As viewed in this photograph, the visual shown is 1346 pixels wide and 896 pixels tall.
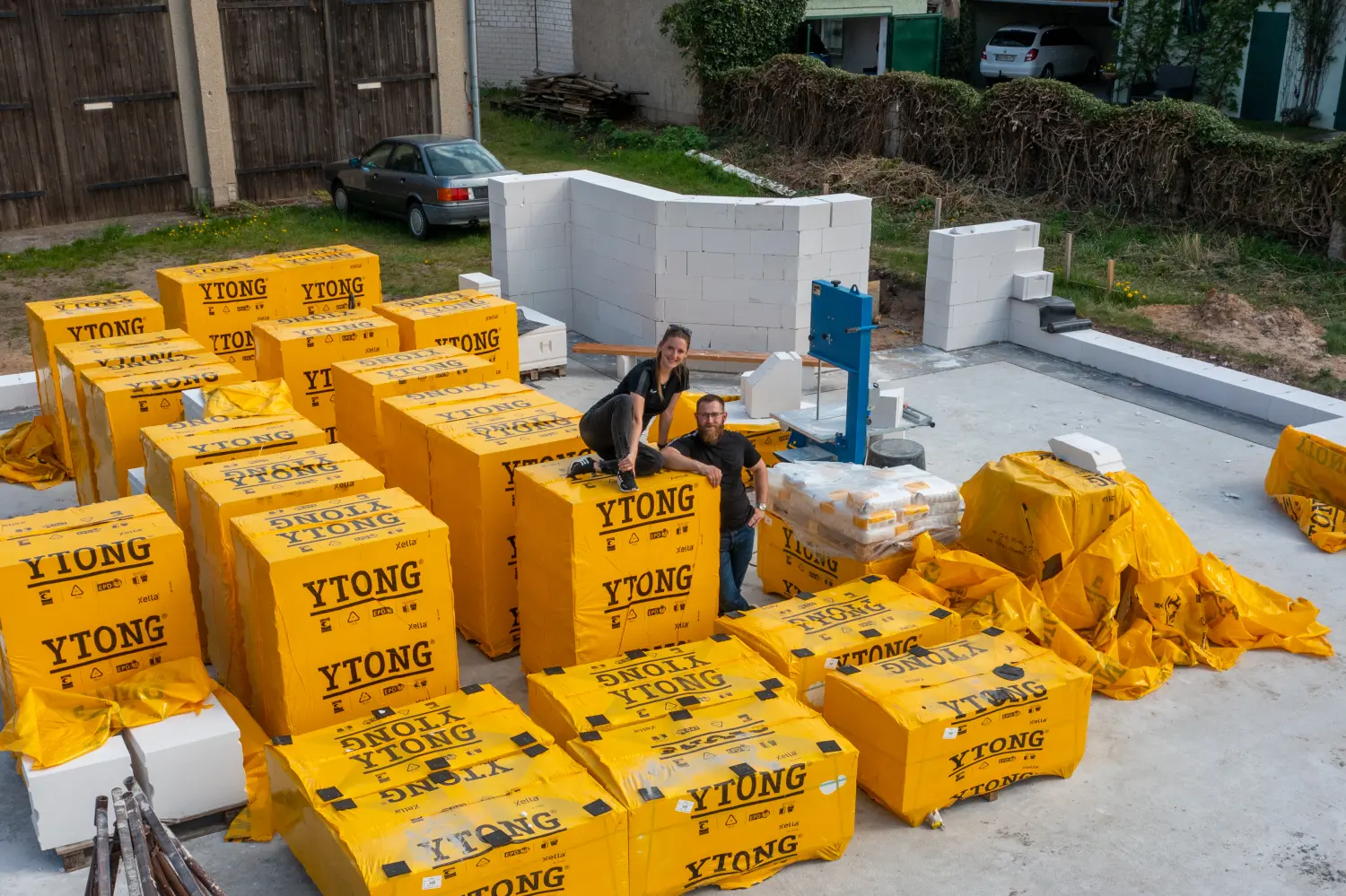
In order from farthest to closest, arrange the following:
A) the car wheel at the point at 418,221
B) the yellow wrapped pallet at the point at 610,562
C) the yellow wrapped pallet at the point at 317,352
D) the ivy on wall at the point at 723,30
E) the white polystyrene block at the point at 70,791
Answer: the ivy on wall at the point at 723,30
the car wheel at the point at 418,221
the yellow wrapped pallet at the point at 317,352
the yellow wrapped pallet at the point at 610,562
the white polystyrene block at the point at 70,791

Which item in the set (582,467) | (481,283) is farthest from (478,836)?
(481,283)

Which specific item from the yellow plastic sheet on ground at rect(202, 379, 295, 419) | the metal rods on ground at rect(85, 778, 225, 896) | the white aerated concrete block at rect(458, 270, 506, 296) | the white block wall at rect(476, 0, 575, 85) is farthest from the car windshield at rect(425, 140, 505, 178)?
the metal rods on ground at rect(85, 778, 225, 896)

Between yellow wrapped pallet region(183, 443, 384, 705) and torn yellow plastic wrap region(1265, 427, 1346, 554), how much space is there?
672 centimetres

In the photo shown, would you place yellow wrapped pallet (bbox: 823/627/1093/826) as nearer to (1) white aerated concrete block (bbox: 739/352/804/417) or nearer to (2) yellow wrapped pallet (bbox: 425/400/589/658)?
(2) yellow wrapped pallet (bbox: 425/400/589/658)

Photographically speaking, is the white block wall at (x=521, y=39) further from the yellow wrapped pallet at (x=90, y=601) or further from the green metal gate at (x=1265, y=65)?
the yellow wrapped pallet at (x=90, y=601)

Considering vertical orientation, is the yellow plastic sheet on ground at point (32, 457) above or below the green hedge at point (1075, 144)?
below

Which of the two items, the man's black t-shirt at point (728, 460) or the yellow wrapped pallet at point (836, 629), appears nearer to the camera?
the yellow wrapped pallet at point (836, 629)

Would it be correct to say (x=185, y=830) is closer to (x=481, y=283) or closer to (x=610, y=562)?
(x=610, y=562)

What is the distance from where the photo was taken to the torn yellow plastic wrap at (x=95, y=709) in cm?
615

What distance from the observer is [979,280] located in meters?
14.1

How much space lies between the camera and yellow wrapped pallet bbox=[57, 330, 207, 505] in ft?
30.8

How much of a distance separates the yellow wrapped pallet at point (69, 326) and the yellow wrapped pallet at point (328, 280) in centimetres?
129

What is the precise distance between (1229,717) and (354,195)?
15636 mm

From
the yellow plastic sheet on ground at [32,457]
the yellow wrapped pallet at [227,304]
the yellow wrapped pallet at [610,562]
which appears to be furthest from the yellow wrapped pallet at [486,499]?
the yellow plastic sheet on ground at [32,457]
